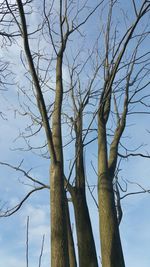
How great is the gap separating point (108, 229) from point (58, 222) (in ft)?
3.98

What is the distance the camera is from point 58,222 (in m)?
4.96

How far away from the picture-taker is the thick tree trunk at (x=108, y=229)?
5742 millimetres

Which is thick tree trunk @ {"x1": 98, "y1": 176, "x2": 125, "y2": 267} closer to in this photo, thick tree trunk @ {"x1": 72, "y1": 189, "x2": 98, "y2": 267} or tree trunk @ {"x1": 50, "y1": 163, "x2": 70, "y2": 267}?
thick tree trunk @ {"x1": 72, "y1": 189, "x2": 98, "y2": 267}

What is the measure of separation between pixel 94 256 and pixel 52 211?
1.24 metres

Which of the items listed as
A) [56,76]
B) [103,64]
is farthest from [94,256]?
[103,64]

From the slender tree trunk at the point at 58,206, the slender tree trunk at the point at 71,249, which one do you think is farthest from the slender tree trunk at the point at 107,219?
the slender tree trunk at the point at 58,206

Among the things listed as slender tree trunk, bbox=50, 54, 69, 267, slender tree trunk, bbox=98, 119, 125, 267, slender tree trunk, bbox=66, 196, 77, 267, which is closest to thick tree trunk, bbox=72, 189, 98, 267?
slender tree trunk, bbox=98, 119, 125, 267

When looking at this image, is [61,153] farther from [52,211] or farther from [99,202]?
[99,202]

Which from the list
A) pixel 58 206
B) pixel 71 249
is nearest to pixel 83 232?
pixel 71 249

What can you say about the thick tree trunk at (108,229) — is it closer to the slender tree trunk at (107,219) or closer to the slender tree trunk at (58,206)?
the slender tree trunk at (107,219)

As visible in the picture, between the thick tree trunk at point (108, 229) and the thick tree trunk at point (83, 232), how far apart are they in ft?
0.64

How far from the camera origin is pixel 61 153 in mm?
5492

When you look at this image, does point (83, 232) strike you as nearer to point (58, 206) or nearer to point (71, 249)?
point (71, 249)

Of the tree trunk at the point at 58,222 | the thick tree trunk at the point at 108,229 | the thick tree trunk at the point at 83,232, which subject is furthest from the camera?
the thick tree trunk at the point at 83,232
